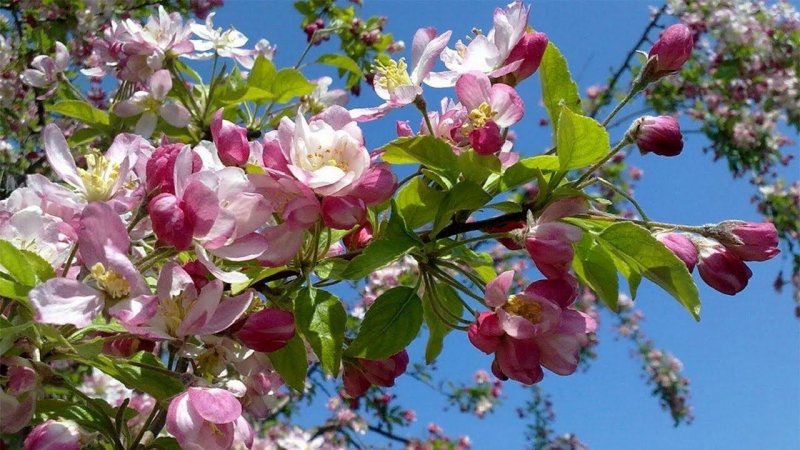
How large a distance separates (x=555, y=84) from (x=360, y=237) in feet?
1.09

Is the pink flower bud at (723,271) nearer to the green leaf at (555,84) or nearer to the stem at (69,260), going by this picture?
the green leaf at (555,84)

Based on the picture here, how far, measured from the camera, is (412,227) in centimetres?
101

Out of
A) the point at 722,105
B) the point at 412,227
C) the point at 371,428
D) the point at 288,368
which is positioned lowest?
the point at 371,428

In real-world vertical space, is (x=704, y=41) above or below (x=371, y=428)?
above

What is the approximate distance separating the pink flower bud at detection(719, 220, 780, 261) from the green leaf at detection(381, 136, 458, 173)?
0.35 meters

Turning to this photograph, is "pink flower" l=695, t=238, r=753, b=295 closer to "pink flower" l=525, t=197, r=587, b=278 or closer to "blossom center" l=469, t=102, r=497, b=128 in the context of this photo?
"pink flower" l=525, t=197, r=587, b=278

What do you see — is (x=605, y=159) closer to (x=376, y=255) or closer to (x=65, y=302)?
(x=376, y=255)

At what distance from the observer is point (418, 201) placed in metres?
1.01

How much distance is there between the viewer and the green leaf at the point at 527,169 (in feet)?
3.04

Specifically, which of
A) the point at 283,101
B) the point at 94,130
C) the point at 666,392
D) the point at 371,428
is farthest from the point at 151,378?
the point at 666,392

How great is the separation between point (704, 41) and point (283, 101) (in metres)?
4.61

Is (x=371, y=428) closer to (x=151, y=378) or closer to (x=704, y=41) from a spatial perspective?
(x=704, y=41)

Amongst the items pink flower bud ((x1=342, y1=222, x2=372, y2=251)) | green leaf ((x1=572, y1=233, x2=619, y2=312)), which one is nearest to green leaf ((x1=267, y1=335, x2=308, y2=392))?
pink flower bud ((x1=342, y1=222, x2=372, y2=251))

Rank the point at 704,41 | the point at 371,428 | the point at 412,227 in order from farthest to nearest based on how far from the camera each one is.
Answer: the point at 704,41 → the point at 371,428 → the point at 412,227
